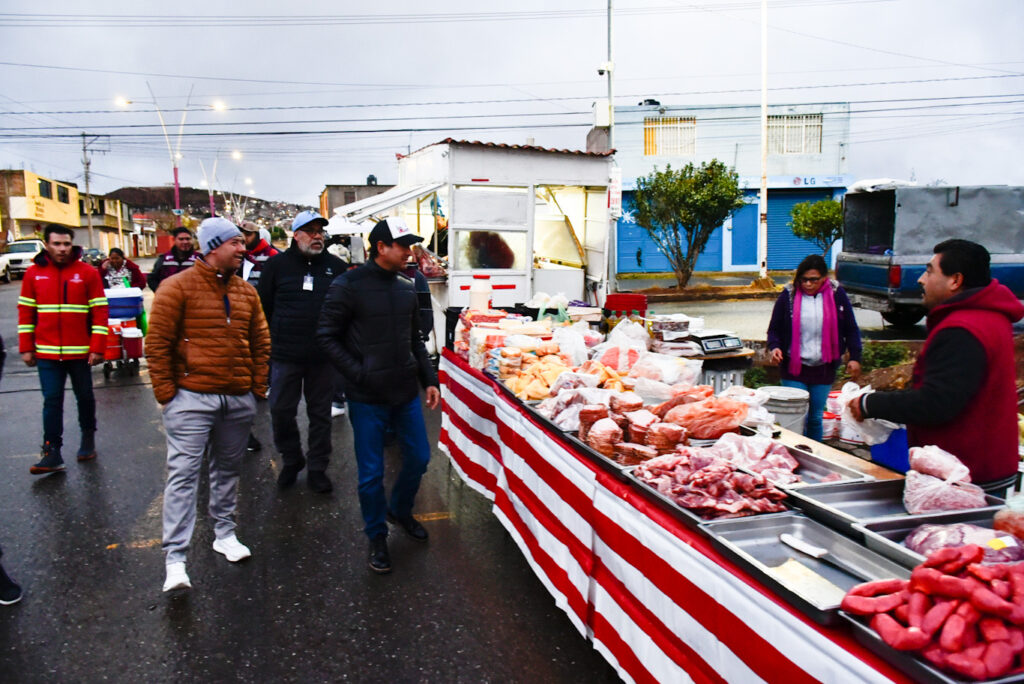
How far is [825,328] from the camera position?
16.9ft

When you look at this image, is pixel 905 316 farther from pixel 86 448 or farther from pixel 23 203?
pixel 23 203

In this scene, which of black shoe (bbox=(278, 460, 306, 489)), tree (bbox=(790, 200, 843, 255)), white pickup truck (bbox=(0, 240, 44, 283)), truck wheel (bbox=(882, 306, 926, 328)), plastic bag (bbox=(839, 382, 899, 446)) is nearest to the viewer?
plastic bag (bbox=(839, 382, 899, 446))

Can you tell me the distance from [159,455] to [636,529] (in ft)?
17.9

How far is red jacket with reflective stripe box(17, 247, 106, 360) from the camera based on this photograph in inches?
229

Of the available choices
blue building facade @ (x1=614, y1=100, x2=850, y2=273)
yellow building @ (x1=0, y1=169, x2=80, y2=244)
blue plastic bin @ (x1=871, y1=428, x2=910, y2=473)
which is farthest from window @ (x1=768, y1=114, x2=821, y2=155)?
yellow building @ (x1=0, y1=169, x2=80, y2=244)

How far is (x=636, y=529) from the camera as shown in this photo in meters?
2.66

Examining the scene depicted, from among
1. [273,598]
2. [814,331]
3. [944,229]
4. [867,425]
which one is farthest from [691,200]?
[273,598]

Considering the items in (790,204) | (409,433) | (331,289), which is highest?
(790,204)

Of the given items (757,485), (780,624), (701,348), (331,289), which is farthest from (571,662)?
(701,348)

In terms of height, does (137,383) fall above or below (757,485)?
below

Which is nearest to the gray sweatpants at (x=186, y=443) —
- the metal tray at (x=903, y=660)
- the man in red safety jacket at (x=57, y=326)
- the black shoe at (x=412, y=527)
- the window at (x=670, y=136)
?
the black shoe at (x=412, y=527)

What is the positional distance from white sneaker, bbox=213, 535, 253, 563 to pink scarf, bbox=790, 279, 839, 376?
13.4 feet

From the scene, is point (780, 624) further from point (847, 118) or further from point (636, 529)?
point (847, 118)

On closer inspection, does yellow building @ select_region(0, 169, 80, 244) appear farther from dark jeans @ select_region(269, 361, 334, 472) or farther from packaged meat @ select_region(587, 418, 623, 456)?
packaged meat @ select_region(587, 418, 623, 456)
